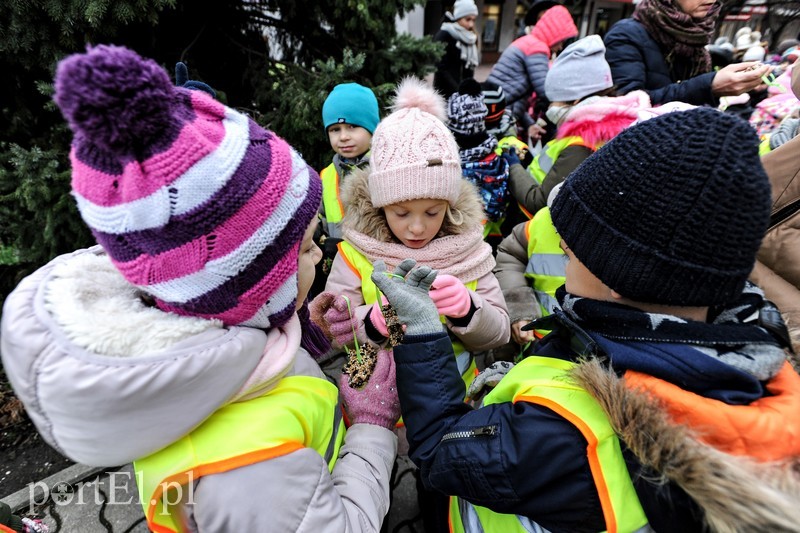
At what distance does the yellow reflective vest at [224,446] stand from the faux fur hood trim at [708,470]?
0.71 metres

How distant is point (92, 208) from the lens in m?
0.79

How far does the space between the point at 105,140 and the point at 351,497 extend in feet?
3.28

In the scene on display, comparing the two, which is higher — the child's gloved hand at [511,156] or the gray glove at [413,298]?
the gray glove at [413,298]

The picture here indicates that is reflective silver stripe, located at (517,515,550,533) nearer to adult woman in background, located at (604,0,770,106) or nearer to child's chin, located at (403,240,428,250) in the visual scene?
child's chin, located at (403,240,428,250)

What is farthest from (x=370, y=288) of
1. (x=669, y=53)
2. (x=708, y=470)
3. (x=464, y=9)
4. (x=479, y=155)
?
(x=464, y=9)

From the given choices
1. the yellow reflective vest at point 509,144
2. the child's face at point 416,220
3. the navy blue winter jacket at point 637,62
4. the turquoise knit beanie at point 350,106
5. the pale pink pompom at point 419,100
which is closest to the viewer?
the child's face at point 416,220

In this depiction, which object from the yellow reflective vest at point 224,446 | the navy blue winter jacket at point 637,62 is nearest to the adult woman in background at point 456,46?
the navy blue winter jacket at point 637,62

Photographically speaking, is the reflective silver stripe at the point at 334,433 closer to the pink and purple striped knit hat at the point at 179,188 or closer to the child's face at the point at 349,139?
the pink and purple striped knit hat at the point at 179,188

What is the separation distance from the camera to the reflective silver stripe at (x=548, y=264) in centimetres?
204

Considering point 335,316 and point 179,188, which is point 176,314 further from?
point 335,316

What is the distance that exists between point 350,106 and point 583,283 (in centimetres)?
200

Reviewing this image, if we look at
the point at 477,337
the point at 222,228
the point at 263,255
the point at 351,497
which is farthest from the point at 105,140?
the point at 477,337

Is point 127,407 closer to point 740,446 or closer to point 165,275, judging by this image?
point 165,275

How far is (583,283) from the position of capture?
110 centimetres
